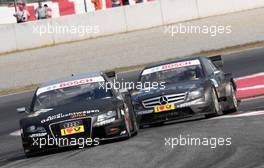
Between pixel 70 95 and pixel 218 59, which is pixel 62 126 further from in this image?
pixel 218 59

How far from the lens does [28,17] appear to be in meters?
30.3

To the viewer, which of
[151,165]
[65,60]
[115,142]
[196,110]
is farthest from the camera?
[65,60]

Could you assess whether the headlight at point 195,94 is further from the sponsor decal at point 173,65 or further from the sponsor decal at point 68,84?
the sponsor decal at point 68,84

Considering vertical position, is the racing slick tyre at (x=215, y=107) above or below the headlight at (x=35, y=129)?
below

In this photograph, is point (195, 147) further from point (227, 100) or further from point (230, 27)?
point (230, 27)

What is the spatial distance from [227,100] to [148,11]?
14.2 m

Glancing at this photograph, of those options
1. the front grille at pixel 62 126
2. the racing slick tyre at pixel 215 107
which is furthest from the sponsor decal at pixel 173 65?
the front grille at pixel 62 126

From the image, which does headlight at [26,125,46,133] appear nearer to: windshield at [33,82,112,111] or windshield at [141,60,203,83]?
windshield at [33,82,112,111]

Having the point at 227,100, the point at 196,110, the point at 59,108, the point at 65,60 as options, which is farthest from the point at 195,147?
the point at 65,60

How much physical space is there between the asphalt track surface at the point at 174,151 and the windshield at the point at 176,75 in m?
1.05

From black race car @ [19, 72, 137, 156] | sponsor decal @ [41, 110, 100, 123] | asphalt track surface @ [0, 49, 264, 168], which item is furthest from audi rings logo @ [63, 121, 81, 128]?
asphalt track surface @ [0, 49, 264, 168]

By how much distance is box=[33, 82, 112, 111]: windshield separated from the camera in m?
13.0

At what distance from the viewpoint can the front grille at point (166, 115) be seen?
47.2ft

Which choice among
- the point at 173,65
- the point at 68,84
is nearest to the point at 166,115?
the point at 173,65
